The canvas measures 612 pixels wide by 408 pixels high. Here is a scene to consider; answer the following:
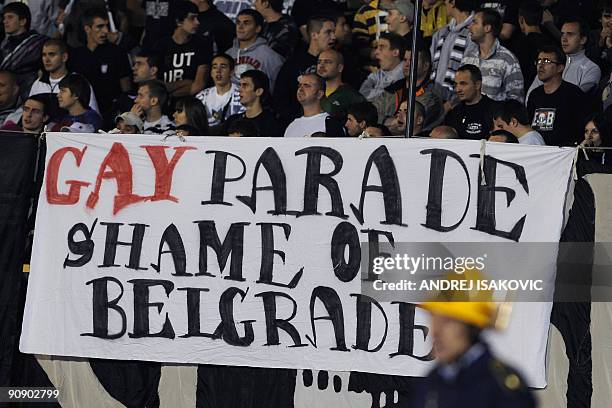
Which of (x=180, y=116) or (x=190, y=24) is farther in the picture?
(x=190, y=24)

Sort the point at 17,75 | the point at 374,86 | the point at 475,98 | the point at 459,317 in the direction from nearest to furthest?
1. the point at 459,317
2. the point at 475,98
3. the point at 374,86
4. the point at 17,75

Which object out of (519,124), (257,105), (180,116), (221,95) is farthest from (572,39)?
(180,116)

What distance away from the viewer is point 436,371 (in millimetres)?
5719

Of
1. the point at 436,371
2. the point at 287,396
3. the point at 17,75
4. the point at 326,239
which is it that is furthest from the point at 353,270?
the point at 17,75

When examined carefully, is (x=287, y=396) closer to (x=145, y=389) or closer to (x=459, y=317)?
(x=145, y=389)

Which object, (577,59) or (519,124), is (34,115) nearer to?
(519,124)

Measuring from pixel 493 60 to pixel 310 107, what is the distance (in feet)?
5.21

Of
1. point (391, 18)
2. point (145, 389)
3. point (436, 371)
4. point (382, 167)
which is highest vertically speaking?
point (391, 18)

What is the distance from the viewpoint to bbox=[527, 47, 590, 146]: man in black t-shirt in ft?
34.7

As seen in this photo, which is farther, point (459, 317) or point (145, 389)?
point (145, 389)

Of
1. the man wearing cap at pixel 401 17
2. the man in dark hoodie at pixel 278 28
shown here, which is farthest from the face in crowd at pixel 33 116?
the man wearing cap at pixel 401 17

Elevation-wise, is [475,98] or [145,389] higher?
[475,98]

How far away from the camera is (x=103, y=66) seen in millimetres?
12883

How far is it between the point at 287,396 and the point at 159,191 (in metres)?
1.58
